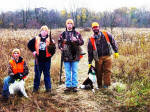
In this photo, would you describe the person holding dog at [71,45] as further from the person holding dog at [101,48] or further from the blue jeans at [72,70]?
the person holding dog at [101,48]

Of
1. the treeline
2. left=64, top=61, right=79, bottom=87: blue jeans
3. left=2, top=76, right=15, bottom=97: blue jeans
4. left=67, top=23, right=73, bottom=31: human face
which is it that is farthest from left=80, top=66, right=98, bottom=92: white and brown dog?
the treeline

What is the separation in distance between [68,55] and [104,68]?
3.72 ft

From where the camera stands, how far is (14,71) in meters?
4.43

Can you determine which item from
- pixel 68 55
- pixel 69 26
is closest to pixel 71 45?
pixel 68 55

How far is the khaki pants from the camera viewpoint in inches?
208

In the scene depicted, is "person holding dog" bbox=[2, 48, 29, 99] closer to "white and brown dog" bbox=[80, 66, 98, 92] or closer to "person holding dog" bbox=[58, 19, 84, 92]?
"person holding dog" bbox=[58, 19, 84, 92]

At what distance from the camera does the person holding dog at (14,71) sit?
4332 millimetres

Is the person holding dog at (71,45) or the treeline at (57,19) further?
the treeline at (57,19)

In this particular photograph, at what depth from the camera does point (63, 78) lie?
6.69 meters

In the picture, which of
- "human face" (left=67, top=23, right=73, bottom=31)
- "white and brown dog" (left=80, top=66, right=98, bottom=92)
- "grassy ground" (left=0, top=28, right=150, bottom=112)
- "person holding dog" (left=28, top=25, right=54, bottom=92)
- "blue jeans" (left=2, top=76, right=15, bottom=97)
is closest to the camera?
"grassy ground" (left=0, top=28, right=150, bottom=112)

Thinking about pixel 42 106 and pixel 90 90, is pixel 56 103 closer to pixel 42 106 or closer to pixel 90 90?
pixel 42 106

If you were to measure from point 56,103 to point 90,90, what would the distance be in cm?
131

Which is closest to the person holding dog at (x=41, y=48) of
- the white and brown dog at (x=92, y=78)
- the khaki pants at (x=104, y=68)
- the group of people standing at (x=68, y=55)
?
the group of people standing at (x=68, y=55)

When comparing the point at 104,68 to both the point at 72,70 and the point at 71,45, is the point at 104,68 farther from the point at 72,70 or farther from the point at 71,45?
the point at 71,45
